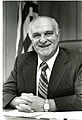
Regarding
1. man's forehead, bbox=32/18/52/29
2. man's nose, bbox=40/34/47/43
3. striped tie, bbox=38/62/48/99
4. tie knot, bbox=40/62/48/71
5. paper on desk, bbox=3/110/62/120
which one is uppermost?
man's forehead, bbox=32/18/52/29

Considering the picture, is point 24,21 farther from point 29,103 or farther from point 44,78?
point 29,103

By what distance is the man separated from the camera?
1.01m

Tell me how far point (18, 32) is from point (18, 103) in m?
0.64

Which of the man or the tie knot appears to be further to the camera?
the tie knot

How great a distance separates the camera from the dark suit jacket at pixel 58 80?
39.9 inches

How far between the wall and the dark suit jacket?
7.3 inches

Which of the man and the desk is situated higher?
the man

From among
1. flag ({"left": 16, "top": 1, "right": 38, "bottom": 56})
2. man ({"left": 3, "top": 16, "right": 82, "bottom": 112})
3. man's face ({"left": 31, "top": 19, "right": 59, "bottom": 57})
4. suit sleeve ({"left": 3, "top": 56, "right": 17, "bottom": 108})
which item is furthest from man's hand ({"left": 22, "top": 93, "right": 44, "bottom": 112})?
flag ({"left": 16, "top": 1, "right": 38, "bottom": 56})

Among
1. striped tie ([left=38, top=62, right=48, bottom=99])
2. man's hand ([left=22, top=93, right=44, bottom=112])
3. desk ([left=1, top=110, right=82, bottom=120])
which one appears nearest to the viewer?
desk ([left=1, top=110, right=82, bottom=120])

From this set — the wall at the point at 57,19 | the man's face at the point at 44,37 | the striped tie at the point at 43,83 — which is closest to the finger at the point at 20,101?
the striped tie at the point at 43,83

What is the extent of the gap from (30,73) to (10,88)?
12 centimetres

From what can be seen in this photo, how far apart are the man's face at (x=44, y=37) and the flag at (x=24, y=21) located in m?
0.15

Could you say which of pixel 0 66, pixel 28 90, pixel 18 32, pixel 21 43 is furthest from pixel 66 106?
pixel 18 32

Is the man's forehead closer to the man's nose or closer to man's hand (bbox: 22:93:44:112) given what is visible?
the man's nose
